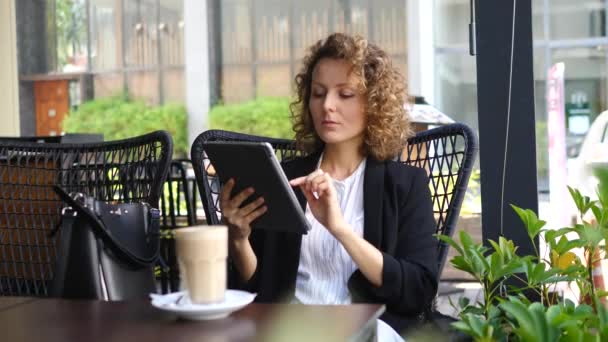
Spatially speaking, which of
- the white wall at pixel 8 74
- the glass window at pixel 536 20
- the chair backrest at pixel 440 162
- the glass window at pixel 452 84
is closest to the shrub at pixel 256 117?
the glass window at pixel 452 84

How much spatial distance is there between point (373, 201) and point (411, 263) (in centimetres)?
15

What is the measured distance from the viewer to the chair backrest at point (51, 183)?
214 cm

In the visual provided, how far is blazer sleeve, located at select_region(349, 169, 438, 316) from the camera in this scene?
1479 mm

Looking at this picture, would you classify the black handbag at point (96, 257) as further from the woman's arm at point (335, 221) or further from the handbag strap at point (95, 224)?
the woman's arm at point (335, 221)

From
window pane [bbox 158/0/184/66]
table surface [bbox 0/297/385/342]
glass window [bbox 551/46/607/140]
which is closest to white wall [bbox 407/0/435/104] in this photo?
glass window [bbox 551/46/607/140]

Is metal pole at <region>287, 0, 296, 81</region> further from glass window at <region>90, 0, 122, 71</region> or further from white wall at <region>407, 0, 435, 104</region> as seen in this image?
glass window at <region>90, 0, 122, 71</region>

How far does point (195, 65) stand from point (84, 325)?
12.8 m

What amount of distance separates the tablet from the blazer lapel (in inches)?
8.9

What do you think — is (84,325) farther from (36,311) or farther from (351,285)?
(351,285)

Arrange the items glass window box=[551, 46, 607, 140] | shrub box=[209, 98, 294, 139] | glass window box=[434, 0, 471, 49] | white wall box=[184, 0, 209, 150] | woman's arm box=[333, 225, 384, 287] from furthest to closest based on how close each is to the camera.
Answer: white wall box=[184, 0, 209, 150] < shrub box=[209, 98, 294, 139] < glass window box=[434, 0, 471, 49] < glass window box=[551, 46, 607, 140] < woman's arm box=[333, 225, 384, 287]

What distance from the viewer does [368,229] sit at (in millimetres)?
1592

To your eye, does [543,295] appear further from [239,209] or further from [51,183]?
[51,183]

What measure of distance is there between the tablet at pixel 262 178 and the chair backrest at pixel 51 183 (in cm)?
65

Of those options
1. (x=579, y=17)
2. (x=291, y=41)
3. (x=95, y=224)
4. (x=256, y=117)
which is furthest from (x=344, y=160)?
(x=291, y=41)
